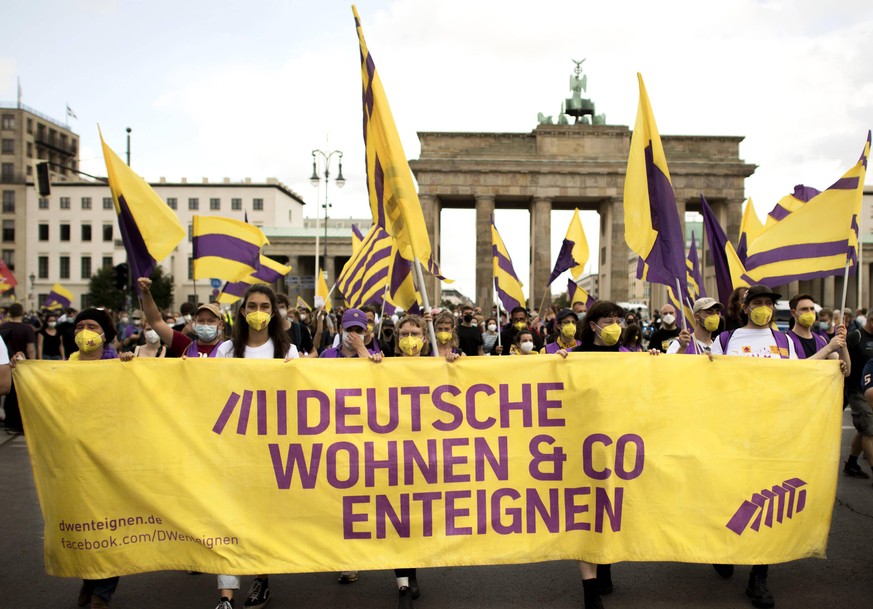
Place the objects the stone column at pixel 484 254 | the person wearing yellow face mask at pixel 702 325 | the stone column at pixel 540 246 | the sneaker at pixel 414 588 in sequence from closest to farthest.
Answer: the sneaker at pixel 414 588 < the person wearing yellow face mask at pixel 702 325 < the stone column at pixel 484 254 < the stone column at pixel 540 246

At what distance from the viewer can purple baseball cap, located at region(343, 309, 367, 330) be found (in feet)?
17.7

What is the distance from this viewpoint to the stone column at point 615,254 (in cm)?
5294

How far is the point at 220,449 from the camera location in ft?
14.6

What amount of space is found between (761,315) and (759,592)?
1799 mm

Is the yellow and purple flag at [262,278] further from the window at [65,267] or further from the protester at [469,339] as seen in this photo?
the window at [65,267]

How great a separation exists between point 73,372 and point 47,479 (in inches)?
23.9

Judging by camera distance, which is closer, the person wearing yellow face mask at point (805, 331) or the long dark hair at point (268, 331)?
the long dark hair at point (268, 331)

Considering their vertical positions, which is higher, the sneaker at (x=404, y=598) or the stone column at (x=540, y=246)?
the stone column at (x=540, y=246)

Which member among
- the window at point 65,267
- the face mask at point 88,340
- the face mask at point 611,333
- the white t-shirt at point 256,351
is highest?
the window at point 65,267

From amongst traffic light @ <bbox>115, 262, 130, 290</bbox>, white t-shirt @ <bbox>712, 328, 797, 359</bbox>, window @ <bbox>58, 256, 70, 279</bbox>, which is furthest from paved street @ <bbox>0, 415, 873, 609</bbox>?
window @ <bbox>58, 256, 70, 279</bbox>

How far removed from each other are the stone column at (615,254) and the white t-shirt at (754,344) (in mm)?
Answer: 47699

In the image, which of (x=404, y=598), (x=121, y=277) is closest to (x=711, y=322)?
(x=404, y=598)

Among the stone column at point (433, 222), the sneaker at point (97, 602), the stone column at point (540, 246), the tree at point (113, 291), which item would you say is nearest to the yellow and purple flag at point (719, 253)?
the sneaker at point (97, 602)

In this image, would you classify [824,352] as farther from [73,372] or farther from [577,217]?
[577,217]
